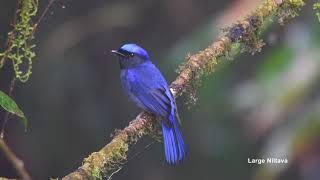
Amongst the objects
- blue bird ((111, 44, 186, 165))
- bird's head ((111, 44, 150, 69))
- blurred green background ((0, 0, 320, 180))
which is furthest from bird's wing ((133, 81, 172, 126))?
blurred green background ((0, 0, 320, 180))

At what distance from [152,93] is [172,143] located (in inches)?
18.8

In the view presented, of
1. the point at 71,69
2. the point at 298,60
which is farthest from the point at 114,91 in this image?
the point at 298,60

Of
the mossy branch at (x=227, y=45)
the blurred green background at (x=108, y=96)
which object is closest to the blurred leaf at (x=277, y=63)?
the mossy branch at (x=227, y=45)

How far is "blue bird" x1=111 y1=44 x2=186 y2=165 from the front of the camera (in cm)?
415

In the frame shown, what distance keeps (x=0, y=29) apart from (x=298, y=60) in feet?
11.4

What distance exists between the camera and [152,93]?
4.48 meters

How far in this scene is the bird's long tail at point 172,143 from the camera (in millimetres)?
4094

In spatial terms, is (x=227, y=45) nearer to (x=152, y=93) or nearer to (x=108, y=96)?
(x=152, y=93)

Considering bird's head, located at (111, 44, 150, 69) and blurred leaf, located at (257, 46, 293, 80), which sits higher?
bird's head, located at (111, 44, 150, 69)

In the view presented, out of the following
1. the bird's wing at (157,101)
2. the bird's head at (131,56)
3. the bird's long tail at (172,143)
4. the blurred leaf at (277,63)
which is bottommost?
the bird's long tail at (172,143)

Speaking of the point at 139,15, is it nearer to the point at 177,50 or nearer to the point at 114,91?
the point at 114,91

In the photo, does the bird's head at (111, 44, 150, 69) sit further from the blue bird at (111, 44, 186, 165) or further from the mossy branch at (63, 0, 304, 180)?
the mossy branch at (63, 0, 304, 180)

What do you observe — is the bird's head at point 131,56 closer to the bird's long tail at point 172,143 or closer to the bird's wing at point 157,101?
the bird's wing at point 157,101

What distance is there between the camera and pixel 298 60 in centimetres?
418
